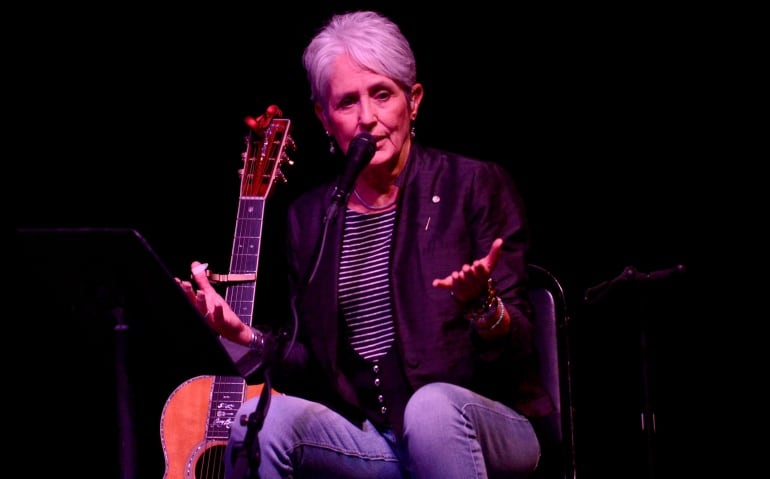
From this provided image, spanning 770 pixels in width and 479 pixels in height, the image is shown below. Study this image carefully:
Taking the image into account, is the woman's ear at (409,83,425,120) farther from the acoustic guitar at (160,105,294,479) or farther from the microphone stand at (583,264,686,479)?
the microphone stand at (583,264,686,479)

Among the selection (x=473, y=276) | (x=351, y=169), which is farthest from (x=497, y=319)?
(x=351, y=169)

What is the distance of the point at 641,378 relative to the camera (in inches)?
104

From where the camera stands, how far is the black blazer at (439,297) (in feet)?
5.50

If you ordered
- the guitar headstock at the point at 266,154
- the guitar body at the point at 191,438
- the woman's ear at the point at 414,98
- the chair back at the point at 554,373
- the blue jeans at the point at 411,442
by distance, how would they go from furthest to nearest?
1. the guitar headstock at the point at 266,154
2. the guitar body at the point at 191,438
3. the woman's ear at the point at 414,98
4. the chair back at the point at 554,373
5. the blue jeans at the point at 411,442

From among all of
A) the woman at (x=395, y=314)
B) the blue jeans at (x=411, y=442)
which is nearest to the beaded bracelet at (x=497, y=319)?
the woman at (x=395, y=314)

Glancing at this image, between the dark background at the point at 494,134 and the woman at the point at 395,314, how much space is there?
2.59 feet

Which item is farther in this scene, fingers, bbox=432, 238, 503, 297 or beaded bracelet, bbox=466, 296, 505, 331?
beaded bracelet, bbox=466, 296, 505, 331

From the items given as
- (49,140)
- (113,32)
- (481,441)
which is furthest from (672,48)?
(49,140)

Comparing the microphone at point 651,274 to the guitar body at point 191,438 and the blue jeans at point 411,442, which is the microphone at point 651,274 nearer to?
the blue jeans at point 411,442

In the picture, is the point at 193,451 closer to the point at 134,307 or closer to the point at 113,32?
the point at 134,307

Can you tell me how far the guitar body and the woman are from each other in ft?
1.46

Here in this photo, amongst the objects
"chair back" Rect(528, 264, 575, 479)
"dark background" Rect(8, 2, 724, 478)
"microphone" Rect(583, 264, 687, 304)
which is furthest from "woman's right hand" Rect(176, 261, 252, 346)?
"microphone" Rect(583, 264, 687, 304)

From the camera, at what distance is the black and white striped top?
6.20 ft

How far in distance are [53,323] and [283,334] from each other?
1.62m
